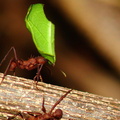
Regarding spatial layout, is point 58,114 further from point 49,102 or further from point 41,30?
point 41,30

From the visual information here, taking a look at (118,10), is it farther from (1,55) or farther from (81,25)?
(1,55)

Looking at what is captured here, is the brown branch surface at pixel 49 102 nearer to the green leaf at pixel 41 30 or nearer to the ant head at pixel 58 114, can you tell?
the ant head at pixel 58 114

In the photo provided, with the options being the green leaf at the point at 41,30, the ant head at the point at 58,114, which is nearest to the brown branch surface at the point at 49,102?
the ant head at the point at 58,114

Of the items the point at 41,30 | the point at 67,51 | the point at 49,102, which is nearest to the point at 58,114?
the point at 49,102

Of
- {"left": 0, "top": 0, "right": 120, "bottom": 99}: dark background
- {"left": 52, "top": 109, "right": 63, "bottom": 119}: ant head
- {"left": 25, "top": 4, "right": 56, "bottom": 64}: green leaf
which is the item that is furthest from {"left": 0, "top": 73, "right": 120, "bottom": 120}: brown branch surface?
{"left": 0, "top": 0, "right": 120, "bottom": 99}: dark background

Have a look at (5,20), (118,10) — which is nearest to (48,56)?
(118,10)
